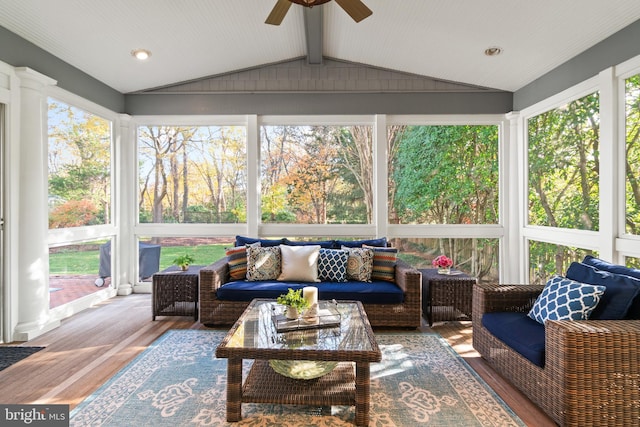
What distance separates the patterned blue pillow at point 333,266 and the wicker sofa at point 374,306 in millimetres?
238

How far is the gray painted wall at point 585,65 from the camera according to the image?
3234mm

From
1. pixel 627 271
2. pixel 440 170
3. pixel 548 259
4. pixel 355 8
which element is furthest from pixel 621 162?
pixel 355 8

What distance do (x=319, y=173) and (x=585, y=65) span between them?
324 cm

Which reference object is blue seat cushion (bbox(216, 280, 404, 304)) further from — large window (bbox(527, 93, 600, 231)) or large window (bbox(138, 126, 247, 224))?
large window (bbox(527, 93, 600, 231))

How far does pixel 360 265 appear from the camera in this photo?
402 cm

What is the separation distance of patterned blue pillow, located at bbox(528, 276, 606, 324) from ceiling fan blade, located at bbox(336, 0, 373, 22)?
2370mm

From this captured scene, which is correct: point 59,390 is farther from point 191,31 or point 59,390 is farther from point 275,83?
point 275,83

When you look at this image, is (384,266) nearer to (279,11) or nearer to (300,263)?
(300,263)

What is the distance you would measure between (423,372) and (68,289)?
4072 mm

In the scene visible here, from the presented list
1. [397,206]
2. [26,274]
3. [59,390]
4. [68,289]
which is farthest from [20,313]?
[397,206]

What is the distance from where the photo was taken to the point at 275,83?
5160 millimetres

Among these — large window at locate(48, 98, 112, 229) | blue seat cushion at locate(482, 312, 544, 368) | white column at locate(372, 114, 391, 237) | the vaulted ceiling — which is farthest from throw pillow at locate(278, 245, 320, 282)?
large window at locate(48, 98, 112, 229)

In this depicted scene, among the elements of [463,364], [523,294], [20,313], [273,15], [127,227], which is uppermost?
[273,15]

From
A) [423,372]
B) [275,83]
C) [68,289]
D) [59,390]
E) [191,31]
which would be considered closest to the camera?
[59,390]
